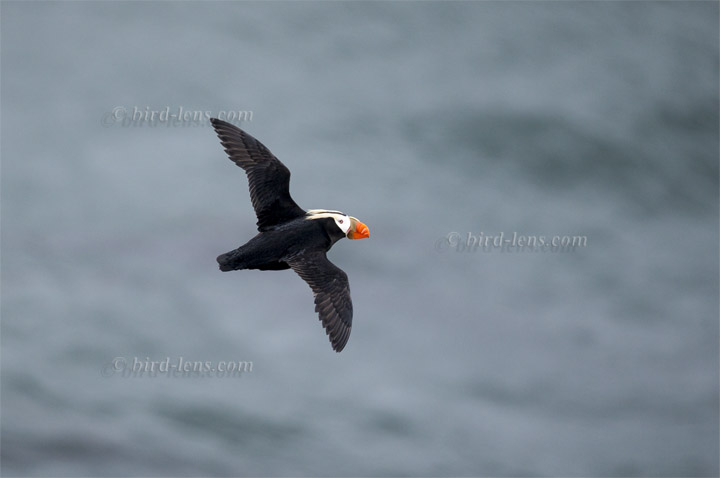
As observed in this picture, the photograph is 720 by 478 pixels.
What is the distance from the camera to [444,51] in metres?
33.5

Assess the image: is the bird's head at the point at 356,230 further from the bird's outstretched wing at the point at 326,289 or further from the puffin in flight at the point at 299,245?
the bird's outstretched wing at the point at 326,289

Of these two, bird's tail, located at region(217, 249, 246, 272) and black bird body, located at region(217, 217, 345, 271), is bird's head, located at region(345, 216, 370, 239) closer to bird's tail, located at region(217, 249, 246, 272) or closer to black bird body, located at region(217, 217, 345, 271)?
black bird body, located at region(217, 217, 345, 271)

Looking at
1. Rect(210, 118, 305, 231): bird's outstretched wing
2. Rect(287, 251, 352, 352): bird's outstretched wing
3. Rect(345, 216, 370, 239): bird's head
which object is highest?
Rect(210, 118, 305, 231): bird's outstretched wing

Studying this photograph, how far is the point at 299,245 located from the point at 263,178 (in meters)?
1.59

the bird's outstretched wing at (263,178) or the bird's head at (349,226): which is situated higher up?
the bird's outstretched wing at (263,178)

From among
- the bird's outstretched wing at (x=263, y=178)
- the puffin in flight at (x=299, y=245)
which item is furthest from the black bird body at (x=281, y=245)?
the bird's outstretched wing at (x=263, y=178)

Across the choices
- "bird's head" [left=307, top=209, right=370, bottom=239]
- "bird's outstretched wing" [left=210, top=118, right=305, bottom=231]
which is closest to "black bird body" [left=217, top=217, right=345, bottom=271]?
"bird's head" [left=307, top=209, right=370, bottom=239]

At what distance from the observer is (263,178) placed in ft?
55.7

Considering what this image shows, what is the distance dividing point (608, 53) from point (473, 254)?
942 centimetres

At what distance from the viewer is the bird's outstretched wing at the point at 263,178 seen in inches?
662

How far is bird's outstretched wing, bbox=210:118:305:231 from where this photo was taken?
16.8m

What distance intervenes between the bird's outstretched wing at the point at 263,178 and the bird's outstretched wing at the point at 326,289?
3.67 ft

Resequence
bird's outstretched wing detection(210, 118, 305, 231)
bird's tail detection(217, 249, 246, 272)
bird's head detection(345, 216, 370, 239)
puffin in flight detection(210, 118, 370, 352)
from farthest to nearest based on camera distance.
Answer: bird's outstretched wing detection(210, 118, 305, 231), bird's head detection(345, 216, 370, 239), puffin in flight detection(210, 118, 370, 352), bird's tail detection(217, 249, 246, 272)

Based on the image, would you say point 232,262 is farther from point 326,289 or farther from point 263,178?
point 263,178
